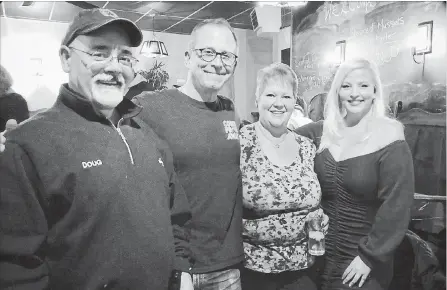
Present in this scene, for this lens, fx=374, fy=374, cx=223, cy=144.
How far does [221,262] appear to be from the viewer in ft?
5.19

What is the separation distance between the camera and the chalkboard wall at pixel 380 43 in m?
3.31

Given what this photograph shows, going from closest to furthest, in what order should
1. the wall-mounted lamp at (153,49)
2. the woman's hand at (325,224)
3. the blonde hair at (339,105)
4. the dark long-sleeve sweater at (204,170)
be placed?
the dark long-sleeve sweater at (204,170)
the woman's hand at (325,224)
the blonde hair at (339,105)
the wall-mounted lamp at (153,49)

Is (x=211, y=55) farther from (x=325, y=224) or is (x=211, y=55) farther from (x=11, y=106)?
(x=11, y=106)

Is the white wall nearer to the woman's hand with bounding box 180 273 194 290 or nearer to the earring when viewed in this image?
the earring

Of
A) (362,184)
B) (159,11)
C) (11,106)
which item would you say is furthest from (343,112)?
(159,11)

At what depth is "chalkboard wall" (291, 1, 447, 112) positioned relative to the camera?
331cm

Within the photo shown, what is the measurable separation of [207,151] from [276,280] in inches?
28.0

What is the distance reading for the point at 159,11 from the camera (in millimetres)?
5996

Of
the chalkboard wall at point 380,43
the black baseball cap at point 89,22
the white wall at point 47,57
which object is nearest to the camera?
the black baseball cap at point 89,22

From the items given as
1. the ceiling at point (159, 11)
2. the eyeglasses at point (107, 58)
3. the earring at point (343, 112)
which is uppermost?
the ceiling at point (159, 11)

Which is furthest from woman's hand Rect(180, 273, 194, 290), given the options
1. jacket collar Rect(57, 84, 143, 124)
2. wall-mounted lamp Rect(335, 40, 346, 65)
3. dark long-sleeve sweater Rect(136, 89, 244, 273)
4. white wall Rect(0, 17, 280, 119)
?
white wall Rect(0, 17, 280, 119)

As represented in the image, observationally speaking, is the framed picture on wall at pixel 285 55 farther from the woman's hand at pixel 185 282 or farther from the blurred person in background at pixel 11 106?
the woman's hand at pixel 185 282

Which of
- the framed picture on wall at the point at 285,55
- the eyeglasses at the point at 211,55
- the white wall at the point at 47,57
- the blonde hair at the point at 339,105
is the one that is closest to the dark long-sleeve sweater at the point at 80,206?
the eyeglasses at the point at 211,55

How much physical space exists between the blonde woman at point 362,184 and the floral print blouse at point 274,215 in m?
0.17
